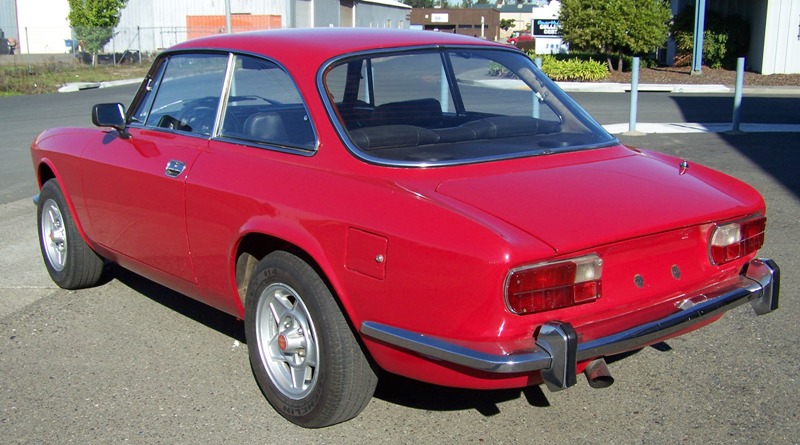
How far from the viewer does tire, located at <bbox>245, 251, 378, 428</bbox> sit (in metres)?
3.51

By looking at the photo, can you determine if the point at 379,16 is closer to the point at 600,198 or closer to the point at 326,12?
the point at 326,12

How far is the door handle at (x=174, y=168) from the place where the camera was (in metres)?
4.35

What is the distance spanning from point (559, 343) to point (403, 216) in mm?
731

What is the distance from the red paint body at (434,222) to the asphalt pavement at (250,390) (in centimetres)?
50

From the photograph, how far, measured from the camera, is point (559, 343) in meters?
3.01

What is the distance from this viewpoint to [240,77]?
4449 millimetres

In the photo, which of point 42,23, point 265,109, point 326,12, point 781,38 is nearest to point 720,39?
point 781,38

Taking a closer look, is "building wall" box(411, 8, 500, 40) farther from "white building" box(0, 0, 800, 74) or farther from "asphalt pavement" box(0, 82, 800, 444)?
"asphalt pavement" box(0, 82, 800, 444)

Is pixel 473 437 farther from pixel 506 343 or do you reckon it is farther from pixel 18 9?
pixel 18 9

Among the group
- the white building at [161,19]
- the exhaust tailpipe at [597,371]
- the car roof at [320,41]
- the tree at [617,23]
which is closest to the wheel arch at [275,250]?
the car roof at [320,41]

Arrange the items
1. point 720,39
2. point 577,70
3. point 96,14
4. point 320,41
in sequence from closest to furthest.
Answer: point 320,41
point 577,70
point 720,39
point 96,14

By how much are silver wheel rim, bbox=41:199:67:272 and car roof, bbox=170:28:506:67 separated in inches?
72.4

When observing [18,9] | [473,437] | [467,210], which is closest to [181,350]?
[473,437]

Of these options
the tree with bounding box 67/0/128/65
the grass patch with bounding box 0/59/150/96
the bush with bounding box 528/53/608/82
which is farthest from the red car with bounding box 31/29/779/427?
the tree with bounding box 67/0/128/65
